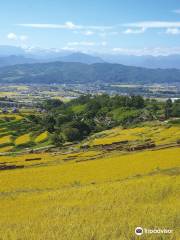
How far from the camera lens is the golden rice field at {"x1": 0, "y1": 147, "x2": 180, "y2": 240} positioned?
867 inches

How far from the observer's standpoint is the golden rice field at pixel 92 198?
867 inches

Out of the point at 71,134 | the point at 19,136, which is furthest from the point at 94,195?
the point at 19,136

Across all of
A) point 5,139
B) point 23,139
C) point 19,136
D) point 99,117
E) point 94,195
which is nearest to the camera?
point 94,195

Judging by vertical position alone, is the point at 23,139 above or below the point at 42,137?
below

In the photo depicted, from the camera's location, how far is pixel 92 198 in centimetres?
3172

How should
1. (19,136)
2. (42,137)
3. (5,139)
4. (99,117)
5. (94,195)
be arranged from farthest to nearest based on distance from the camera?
(99,117), (19,136), (42,137), (5,139), (94,195)

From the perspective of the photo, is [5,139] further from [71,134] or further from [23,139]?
[71,134]

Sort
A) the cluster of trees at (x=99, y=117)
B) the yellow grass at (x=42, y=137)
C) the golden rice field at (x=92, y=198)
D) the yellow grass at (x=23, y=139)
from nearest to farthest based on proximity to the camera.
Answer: the golden rice field at (x=92, y=198)
the yellow grass at (x=23, y=139)
the yellow grass at (x=42, y=137)
the cluster of trees at (x=99, y=117)

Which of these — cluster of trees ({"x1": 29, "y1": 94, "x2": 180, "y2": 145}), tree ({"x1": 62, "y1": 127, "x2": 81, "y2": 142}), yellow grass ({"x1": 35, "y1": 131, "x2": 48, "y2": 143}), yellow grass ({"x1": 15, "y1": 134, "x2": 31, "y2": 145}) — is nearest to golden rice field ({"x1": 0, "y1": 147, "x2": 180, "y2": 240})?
cluster of trees ({"x1": 29, "y1": 94, "x2": 180, "y2": 145})

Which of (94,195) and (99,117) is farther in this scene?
(99,117)

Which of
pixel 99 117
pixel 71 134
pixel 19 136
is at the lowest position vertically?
pixel 19 136

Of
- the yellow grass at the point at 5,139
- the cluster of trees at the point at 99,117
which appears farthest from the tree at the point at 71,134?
the yellow grass at the point at 5,139

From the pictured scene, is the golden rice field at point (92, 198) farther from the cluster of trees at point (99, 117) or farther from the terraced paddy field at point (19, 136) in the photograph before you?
the cluster of trees at point (99, 117)

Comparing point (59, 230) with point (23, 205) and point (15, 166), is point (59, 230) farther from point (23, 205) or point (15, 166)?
point (15, 166)
